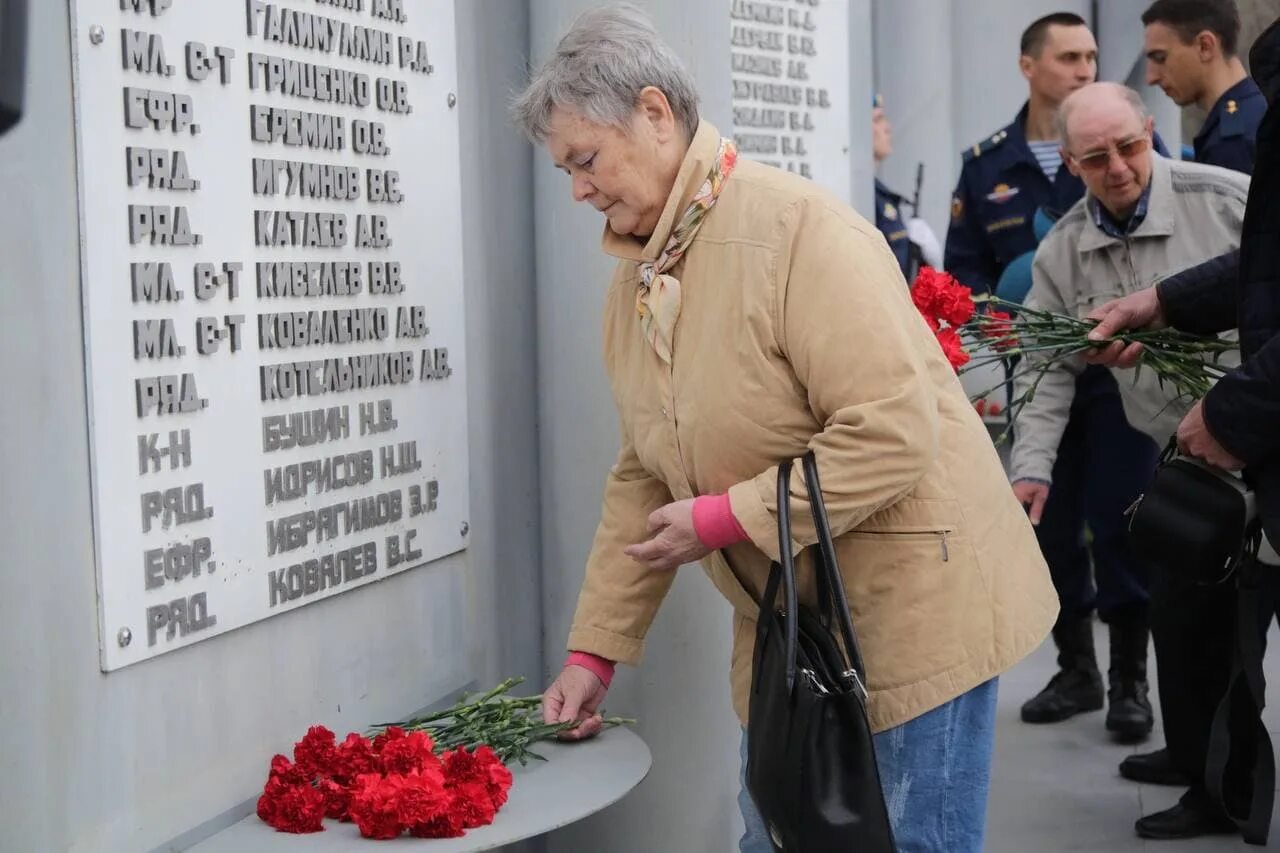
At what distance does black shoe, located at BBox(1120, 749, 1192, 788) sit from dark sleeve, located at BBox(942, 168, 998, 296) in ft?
5.43

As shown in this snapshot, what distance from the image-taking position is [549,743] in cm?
278

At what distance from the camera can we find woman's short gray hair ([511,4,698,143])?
7.61 feet

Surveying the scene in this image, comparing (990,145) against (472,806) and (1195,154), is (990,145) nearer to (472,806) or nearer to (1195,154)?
(1195,154)

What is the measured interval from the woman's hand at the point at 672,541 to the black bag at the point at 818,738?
145mm

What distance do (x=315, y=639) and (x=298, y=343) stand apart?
0.49m

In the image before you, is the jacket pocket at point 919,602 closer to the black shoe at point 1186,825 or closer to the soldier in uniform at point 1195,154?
the soldier in uniform at point 1195,154

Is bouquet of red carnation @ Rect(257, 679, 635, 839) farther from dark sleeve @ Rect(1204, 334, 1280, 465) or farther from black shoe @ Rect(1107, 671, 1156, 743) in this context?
black shoe @ Rect(1107, 671, 1156, 743)

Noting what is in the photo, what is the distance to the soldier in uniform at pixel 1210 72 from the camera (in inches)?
180

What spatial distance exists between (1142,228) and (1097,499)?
948mm

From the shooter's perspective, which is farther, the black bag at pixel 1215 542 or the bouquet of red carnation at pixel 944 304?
the bouquet of red carnation at pixel 944 304

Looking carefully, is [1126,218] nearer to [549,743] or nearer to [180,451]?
[549,743]

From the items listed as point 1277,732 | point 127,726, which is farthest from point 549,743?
point 1277,732

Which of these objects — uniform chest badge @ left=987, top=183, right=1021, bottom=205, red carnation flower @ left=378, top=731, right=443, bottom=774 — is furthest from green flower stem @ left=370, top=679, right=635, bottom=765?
uniform chest badge @ left=987, top=183, right=1021, bottom=205

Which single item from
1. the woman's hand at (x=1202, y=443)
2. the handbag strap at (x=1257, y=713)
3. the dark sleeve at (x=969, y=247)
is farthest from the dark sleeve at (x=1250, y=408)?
the dark sleeve at (x=969, y=247)
